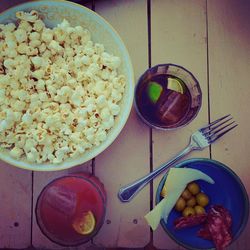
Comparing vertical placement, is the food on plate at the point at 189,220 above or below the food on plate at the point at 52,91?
below

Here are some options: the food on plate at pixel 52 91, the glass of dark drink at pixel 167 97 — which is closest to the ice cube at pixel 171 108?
the glass of dark drink at pixel 167 97

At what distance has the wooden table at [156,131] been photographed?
3.06 ft

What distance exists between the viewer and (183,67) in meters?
0.93

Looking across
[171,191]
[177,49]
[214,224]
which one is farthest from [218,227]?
[177,49]

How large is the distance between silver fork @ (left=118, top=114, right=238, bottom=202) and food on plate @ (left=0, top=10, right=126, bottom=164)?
14cm

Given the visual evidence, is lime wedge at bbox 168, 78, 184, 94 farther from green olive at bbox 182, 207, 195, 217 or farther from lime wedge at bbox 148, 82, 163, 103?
green olive at bbox 182, 207, 195, 217

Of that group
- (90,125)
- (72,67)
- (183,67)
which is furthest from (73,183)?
(183,67)

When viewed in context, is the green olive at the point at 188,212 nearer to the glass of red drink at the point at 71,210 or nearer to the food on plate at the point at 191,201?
the food on plate at the point at 191,201

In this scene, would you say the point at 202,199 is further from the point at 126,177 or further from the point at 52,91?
the point at 52,91

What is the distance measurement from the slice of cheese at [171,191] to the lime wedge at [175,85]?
17cm

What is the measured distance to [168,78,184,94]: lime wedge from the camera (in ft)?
3.03

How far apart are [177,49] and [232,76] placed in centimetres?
14

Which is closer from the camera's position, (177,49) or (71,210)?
(71,210)

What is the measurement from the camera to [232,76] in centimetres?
96
